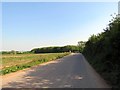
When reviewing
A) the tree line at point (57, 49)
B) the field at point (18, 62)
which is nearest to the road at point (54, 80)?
the field at point (18, 62)

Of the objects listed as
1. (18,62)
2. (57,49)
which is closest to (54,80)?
(18,62)

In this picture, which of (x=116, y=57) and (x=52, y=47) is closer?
(x=116, y=57)

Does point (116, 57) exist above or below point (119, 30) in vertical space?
below

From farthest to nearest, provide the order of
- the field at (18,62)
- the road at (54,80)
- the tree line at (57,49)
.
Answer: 1. the tree line at (57,49)
2. the field at (18,62)
3. the road at (54,80)

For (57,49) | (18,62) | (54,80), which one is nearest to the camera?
(54,80)

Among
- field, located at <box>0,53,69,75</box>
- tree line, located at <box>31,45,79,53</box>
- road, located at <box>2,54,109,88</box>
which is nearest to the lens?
road, located at <box>2,54,109,88</box>

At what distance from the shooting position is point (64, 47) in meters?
164

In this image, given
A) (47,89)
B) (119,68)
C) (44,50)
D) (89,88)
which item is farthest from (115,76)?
(44,50)

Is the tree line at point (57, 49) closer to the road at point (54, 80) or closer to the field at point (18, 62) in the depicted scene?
the field at point (18, 62)

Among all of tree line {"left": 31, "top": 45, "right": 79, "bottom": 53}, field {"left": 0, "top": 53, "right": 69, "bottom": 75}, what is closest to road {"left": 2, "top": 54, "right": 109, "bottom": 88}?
field {"left": 0, "top": 53, "right": 69, "bottom": 75}

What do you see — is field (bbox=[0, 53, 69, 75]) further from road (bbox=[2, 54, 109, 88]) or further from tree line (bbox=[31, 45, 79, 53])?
tree line (bbox=[31, 45, 79, 53])

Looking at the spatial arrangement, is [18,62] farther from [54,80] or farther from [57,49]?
[57,49]

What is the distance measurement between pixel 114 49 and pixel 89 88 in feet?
11.8

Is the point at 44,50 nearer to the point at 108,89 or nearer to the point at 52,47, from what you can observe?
the point at 52,47
